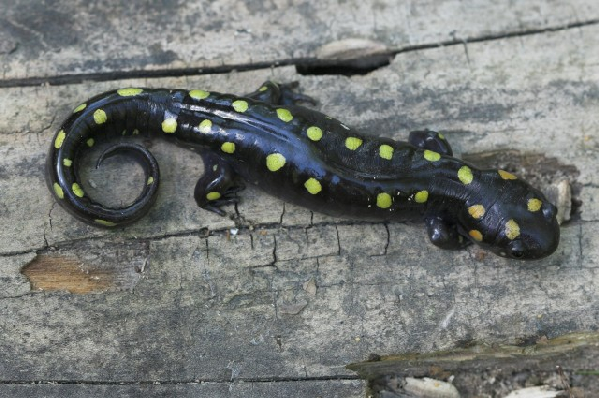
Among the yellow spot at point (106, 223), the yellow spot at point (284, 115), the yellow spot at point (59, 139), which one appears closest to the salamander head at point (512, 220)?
the yellow spot at point (284, 115)

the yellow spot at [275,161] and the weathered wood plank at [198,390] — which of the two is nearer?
the weathered wood plank at [198,390]

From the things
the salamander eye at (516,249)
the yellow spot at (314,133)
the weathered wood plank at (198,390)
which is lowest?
the weathered wood plank at (198,390)

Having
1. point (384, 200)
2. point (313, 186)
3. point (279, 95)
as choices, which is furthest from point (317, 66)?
point (384, 200)

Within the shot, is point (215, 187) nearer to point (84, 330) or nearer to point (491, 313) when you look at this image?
point (84, 330)

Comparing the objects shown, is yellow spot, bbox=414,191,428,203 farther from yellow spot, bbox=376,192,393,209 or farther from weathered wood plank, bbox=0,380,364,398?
weathered wood plank, bbox=0,380,364,398

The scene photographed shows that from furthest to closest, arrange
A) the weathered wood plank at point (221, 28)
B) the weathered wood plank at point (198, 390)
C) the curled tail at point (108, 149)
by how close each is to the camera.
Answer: the weathered wood plank at point (221, 28)
the curled tail at point (108, 149)
the weathered wood plank at point (198, 390)

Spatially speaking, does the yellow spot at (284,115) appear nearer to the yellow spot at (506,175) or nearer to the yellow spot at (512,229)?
the yellow spot at (506,175)

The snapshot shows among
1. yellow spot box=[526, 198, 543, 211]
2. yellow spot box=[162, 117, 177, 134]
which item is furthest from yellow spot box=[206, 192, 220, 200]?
yellow spot box=[526, 198, 543, 211]
